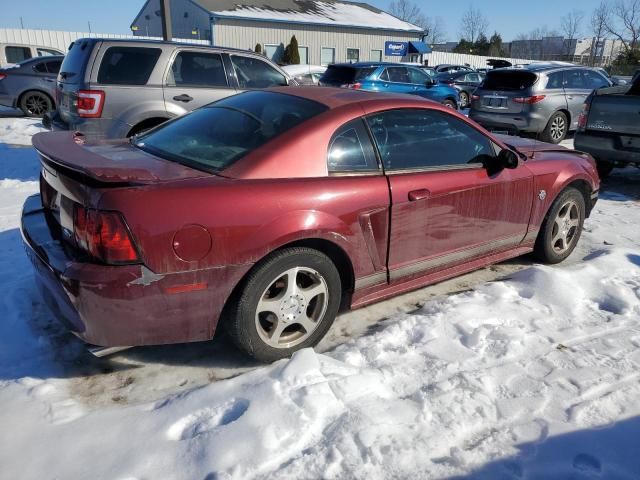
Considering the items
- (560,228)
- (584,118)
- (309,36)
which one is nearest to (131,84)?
(560,228)

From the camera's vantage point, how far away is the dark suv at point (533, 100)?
995 cm

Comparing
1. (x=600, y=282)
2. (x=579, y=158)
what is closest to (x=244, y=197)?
(x=600, y=282)

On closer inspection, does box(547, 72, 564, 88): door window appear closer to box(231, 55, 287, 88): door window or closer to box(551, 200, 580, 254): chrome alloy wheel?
box(231, 55, 287, 88): door window

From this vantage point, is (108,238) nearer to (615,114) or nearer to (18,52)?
(615,114)

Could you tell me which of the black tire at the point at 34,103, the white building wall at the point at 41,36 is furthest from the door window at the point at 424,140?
A: the white building wall at the point at 41,36

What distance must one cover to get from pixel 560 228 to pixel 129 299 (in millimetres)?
3600

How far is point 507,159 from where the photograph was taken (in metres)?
3.64

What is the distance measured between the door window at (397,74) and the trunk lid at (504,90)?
3011mm

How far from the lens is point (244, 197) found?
259 cm

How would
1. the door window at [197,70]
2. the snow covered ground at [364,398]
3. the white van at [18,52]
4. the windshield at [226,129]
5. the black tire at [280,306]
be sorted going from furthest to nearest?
the white van at [18,52] → the door window at [197,70] → the windshield at [226,129] → the black tire at [280,306] → the snow covered ground at [364,398]

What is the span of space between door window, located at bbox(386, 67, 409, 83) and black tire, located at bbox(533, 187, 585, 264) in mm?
9406

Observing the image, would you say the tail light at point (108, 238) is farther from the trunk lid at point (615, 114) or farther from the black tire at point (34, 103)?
the black tire at point (34, 103)

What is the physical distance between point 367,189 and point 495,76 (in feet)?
28.8

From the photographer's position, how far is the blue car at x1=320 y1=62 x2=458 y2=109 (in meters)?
12.3
